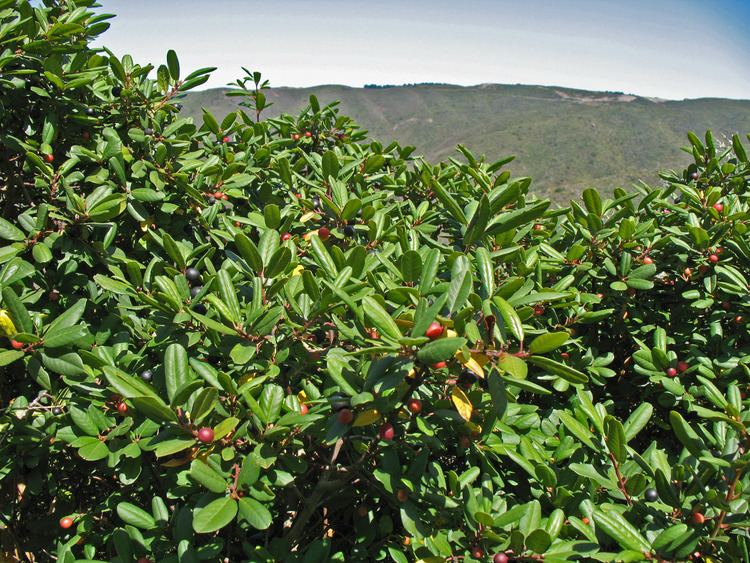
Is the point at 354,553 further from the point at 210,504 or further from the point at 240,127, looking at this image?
the point at 240,127

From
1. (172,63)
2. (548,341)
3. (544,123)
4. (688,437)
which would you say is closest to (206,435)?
(548,341)

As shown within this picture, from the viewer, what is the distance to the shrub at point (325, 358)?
57.1 inches

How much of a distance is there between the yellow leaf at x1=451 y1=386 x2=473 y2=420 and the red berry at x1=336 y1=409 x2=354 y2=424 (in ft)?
0.97

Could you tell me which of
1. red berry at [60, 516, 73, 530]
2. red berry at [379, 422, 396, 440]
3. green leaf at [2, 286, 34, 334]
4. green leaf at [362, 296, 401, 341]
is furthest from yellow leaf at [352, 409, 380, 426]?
red berry at [60, 516, 73, 530]

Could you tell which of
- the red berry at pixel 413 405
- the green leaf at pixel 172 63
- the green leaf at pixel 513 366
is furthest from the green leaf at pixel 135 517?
the green leaf at pixel 172 63

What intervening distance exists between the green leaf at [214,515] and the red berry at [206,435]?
16 centimetres

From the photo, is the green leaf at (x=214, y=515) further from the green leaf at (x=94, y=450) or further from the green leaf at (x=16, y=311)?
the green leaf at (x=16, y=311)

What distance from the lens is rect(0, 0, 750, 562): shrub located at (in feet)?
4.75

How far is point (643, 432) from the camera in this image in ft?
9.07

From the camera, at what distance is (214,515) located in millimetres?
1319

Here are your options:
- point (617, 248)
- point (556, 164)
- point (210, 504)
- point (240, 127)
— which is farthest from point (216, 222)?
point (556, 164)

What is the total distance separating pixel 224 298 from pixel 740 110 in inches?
3098

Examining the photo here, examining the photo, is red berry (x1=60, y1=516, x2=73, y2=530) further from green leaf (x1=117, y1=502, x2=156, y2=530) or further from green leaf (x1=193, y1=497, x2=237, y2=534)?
green leaf (x1=193, y1=497, x2=237, y2=534)

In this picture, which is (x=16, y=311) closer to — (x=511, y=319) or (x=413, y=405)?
(x=413, y=405)
